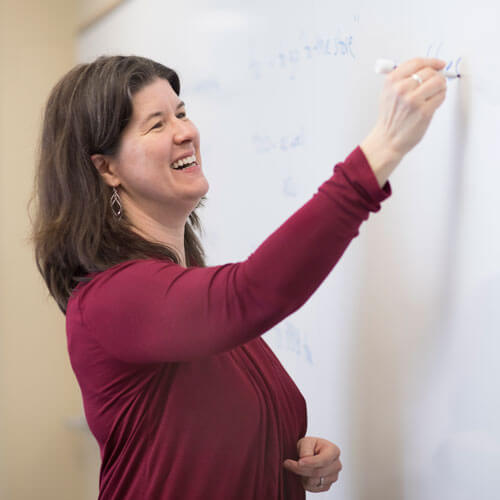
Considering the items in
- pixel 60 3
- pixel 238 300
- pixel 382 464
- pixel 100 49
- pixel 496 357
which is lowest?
pixel 382 464

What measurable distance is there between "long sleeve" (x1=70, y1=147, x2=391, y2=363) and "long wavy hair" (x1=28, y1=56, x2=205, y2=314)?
0.40 ft

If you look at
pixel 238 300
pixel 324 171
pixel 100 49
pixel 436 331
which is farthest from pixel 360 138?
pixel 100 49

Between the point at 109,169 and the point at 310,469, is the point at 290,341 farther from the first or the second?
the point at 109,169

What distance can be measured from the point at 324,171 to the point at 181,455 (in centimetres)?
47

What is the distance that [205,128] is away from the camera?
1.38 metres

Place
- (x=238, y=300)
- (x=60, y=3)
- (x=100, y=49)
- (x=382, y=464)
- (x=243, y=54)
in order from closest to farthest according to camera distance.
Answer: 1. (x=238, y=300)
2. (x=382, y=464)
3. (x=243, y=54)
4. (x=100, y=49)
5. (x=60, y=3)

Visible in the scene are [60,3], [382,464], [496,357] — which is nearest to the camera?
[496,357]

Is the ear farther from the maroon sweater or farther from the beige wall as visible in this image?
the beige wall

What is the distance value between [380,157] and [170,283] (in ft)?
0.81

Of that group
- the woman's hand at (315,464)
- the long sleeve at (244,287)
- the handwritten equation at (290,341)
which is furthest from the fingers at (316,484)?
the long sleeve at (244,287)

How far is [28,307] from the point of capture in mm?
1994

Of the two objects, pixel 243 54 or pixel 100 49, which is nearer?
pixel 243 54

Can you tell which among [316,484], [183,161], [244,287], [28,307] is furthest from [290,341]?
[28,307]

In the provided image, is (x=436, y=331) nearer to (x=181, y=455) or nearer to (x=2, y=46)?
(x=181, y=455)
